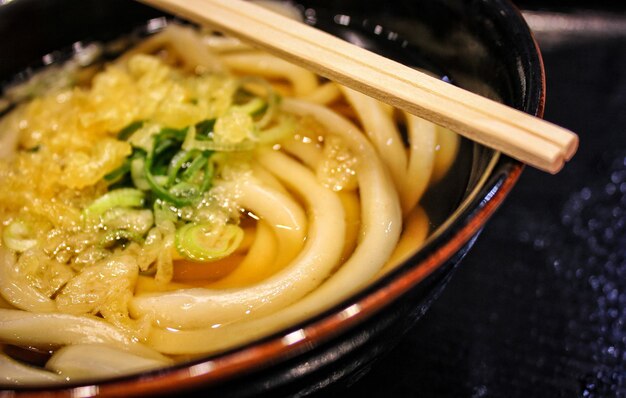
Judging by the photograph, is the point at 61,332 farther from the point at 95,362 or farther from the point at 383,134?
the point at 383,134

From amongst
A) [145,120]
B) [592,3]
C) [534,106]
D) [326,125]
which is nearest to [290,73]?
[326,125]

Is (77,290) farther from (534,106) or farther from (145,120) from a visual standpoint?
(534,106)

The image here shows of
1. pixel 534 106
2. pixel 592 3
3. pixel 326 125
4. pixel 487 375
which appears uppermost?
pixel 534 106

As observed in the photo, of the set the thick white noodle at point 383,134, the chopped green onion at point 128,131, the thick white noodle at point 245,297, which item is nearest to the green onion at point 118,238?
the thick white noodle at point 245,297

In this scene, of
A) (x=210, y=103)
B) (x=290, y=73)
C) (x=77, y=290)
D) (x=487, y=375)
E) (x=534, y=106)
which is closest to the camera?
(x=534, y=106)

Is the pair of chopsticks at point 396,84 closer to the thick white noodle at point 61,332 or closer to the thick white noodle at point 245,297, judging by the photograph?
the thick white noodle at point 245,297

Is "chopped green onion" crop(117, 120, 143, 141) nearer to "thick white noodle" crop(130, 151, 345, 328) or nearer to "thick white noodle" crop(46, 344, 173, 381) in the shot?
"thick white noodle" crop(130, 151, 345, 328)

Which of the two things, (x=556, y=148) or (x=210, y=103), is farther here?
(x=210, y=103)
